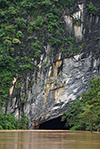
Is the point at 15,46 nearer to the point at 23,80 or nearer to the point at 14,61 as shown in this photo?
the point at 14,61

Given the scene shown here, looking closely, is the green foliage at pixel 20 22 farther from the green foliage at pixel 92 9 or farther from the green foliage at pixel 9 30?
the green foliage at pixel 92 9

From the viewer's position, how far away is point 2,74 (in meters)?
27.7

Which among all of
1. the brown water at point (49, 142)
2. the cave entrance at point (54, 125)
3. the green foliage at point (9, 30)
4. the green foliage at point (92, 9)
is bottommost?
the cave entrance at point (54, 125)

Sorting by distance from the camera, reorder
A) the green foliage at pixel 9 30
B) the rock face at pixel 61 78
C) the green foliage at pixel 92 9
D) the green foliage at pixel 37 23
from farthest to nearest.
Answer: the green foliage at pixel 92 9
the green foliage at pixel 37 23
the green foliage at pixel 9 30
the rock face at pixel 61 78

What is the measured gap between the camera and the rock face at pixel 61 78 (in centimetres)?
2844

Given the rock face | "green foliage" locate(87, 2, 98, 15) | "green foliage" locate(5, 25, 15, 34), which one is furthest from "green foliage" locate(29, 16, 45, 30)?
"green foliage" locate(87, 2, 98, 15)

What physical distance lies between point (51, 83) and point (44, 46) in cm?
463

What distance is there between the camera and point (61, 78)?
30.1 meters

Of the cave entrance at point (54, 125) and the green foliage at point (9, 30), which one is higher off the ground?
the green foliage at point (9, 30)

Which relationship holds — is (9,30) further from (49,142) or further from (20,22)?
(49,142)

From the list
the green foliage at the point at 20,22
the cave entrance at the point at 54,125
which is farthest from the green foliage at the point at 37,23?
the cave entrance at the point at 54,125

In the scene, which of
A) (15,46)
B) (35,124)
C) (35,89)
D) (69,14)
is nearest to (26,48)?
(15,46)

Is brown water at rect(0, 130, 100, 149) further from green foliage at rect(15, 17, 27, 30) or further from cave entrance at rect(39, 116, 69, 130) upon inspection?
cave entrance at rect(39, 116, 69, 130)

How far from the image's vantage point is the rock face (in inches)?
1120
